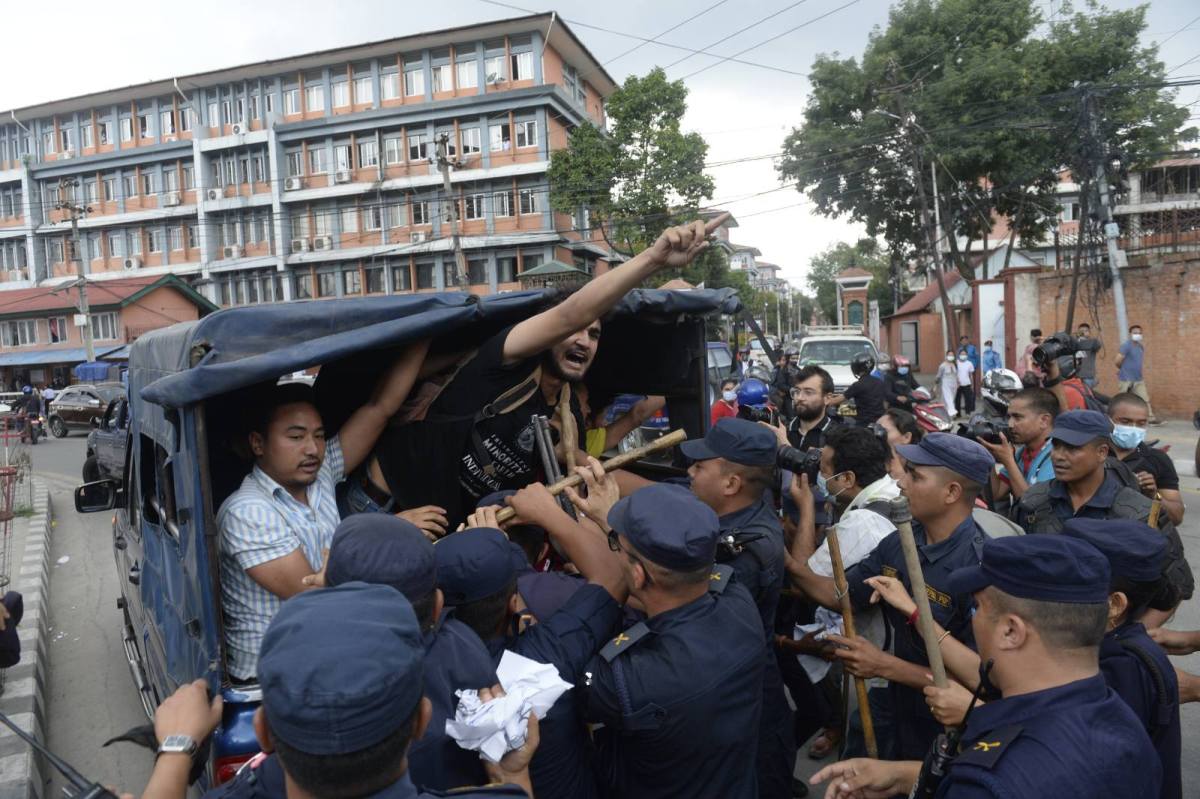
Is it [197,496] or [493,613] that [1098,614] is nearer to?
[493,613]

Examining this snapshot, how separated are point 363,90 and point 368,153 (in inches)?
110

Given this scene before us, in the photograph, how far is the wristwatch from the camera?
1.69 meters

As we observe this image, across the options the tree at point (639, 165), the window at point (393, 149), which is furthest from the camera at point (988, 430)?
the window at point (393, 149)

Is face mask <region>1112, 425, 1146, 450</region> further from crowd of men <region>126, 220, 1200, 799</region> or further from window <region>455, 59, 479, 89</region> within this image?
window <region>455, 59, 479, 89</region>

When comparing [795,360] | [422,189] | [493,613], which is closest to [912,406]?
[493,613]

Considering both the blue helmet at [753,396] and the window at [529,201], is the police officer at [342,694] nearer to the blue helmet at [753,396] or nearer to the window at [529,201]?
the blue helmet at [753,396]

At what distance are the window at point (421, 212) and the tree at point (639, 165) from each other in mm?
8451

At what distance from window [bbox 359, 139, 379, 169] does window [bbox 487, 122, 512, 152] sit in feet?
18.0

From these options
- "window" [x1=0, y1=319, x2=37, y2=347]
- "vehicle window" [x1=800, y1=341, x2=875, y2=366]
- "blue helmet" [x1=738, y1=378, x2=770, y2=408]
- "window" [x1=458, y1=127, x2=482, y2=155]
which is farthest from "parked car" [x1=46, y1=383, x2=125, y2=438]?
"blue helmet" [x1=738, y1=378, x2=770, y2=408]

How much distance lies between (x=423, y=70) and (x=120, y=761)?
33978 mm

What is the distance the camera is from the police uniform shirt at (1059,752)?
1572 millimetres

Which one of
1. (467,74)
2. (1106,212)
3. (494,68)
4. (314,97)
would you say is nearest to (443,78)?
(467,74)

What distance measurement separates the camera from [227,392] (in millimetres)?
2523

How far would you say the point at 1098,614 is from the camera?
1765mm
